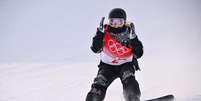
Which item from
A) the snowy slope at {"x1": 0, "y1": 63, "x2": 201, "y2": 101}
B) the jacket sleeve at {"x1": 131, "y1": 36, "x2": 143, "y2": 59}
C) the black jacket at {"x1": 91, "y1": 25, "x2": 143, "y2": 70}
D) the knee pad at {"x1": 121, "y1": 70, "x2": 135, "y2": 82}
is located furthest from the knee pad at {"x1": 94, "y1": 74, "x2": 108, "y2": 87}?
the snowy slope at {"x1": 0, "y1": 63, "x2": 201, "y2": 101}

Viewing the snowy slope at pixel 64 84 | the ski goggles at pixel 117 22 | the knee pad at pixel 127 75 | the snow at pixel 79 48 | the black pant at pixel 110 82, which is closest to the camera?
the black pant at pixel 110 82

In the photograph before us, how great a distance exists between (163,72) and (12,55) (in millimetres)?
6813

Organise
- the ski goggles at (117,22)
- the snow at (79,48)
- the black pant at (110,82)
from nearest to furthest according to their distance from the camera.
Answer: the black pant at (110,82)
the ski goggles at (117,22)
the snow at (79,48)

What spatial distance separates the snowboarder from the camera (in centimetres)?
776

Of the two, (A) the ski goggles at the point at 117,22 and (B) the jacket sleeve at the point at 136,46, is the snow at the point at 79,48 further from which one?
(A) the ski goggles at the point at 117,22

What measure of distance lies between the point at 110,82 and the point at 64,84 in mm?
3432

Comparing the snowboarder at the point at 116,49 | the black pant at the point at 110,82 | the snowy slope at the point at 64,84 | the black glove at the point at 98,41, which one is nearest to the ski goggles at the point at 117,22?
the snowboarder at the point at 116,49

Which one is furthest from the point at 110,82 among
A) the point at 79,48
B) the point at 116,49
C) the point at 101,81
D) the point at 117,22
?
the point at 79,48

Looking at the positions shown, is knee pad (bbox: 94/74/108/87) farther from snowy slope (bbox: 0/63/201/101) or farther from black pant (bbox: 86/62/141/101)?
snowy slope (bbox: 0/63/201/101)

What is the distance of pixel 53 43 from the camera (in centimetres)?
1917

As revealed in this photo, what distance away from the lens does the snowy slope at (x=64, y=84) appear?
9.45 m

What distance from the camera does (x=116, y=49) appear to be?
7918mm

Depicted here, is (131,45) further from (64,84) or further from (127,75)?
(64,84)

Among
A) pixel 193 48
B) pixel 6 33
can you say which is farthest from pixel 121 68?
pixel 6 33
